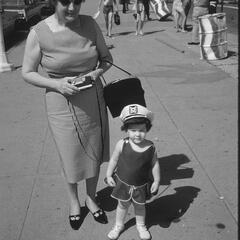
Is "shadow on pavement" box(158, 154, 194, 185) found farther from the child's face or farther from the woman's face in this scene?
the woman's face

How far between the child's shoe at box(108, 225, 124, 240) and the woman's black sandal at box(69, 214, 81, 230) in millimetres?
304

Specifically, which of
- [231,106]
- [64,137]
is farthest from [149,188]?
[231,106]

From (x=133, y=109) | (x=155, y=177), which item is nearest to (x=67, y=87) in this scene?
(x=133, y=109)

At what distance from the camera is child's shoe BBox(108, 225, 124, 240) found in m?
3.45

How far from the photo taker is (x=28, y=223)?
3.75 meters

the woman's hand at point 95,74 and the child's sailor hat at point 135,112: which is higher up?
the woman's hand at point 95,74

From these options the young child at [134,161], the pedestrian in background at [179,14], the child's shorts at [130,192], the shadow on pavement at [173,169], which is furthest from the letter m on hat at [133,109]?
the pedestrian in background at [179,14]

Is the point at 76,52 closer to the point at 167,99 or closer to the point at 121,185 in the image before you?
the point at 121,185

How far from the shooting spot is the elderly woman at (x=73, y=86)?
3.14m

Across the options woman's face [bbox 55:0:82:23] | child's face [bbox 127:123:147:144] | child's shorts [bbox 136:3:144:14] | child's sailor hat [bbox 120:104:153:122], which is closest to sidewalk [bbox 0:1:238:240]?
child's face [bbox 127:123:147:144]

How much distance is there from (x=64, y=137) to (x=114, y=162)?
0.42 m

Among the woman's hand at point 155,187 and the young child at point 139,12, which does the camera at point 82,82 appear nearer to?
the woman's hand at point 155,187

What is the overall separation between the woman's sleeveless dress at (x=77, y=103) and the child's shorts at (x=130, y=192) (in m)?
0.32

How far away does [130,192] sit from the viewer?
333cm
